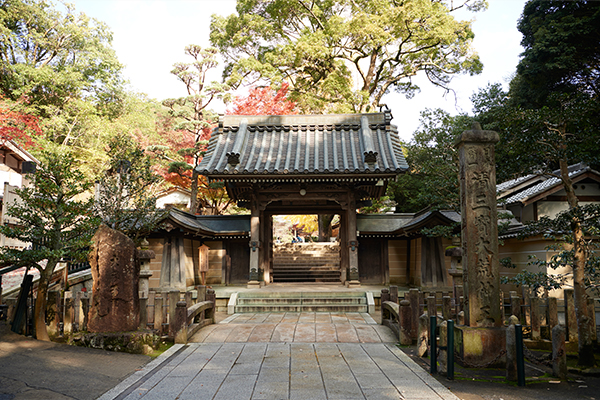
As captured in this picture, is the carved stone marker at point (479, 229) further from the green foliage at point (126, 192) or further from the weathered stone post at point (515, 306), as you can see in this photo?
the green foliage at point (126, 192)

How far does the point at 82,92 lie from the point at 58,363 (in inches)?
1022

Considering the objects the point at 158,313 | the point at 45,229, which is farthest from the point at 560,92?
the point at 45,229

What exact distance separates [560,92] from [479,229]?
55.1 ft

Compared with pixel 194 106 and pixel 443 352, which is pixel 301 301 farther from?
pixel 194 106

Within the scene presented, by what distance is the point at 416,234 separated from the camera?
14.2 meters

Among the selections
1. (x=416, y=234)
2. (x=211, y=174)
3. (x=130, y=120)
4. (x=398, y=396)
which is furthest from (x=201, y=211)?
(x=398, y=396)

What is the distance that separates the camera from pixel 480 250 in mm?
6258

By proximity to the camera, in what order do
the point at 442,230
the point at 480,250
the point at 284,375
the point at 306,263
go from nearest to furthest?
1. the point at 284,375
2. the point at 480,250
3. the point at 442,230
4. the point at 306,263

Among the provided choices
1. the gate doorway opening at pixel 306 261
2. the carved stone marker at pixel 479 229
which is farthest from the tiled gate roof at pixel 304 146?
the carved stone marker at pixel 479 229

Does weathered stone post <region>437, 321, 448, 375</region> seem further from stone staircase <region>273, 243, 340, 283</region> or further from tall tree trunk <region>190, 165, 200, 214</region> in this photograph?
tall tree trunk <region>190, 165, 200, 214</region>

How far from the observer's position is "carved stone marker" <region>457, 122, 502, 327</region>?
6129 mm

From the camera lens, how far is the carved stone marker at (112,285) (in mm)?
6953

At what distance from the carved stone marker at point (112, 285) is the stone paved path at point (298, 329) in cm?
158

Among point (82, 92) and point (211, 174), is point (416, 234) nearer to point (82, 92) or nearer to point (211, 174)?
point (211, 174)
